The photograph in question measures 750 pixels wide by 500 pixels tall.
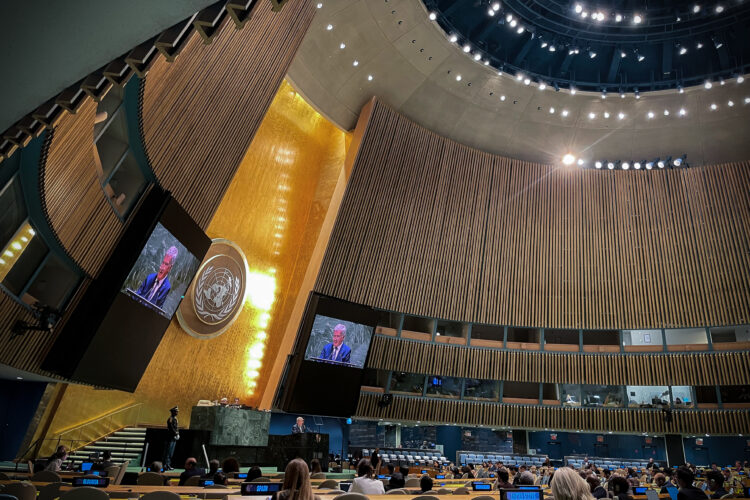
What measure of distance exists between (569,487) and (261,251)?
49.3ft

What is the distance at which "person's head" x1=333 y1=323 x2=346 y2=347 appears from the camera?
16047 mm

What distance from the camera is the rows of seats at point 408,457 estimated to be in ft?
55.2

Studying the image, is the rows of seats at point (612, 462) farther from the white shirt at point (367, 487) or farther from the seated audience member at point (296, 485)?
the seated audience member at point (296, 485)

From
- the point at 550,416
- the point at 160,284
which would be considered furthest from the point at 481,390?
the point at 160,284

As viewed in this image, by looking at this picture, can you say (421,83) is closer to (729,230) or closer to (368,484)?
(729,230)

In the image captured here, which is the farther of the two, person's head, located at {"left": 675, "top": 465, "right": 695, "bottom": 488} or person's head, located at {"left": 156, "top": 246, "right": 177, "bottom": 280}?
person's head, located at {"left": 156, "top": 246, "right": 177, "bottom": 280}

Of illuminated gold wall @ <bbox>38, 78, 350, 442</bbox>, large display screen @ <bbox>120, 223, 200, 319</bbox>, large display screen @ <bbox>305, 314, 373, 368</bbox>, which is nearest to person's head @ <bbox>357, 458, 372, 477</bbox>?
large display screen @ <bbox>120, 223, 200, 319</bbox>

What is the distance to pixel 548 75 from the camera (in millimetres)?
19984

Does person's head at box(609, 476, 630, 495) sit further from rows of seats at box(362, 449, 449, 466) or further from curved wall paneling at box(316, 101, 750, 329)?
curved wall paneling at box(316, 101, 750, 329)

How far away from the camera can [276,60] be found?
13000 millimetres

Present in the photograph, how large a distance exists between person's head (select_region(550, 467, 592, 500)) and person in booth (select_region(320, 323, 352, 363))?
504 inches

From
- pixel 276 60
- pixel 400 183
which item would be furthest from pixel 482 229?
pixel 276 60

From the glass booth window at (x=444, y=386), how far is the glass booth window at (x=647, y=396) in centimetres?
611

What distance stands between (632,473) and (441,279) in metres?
8.57
